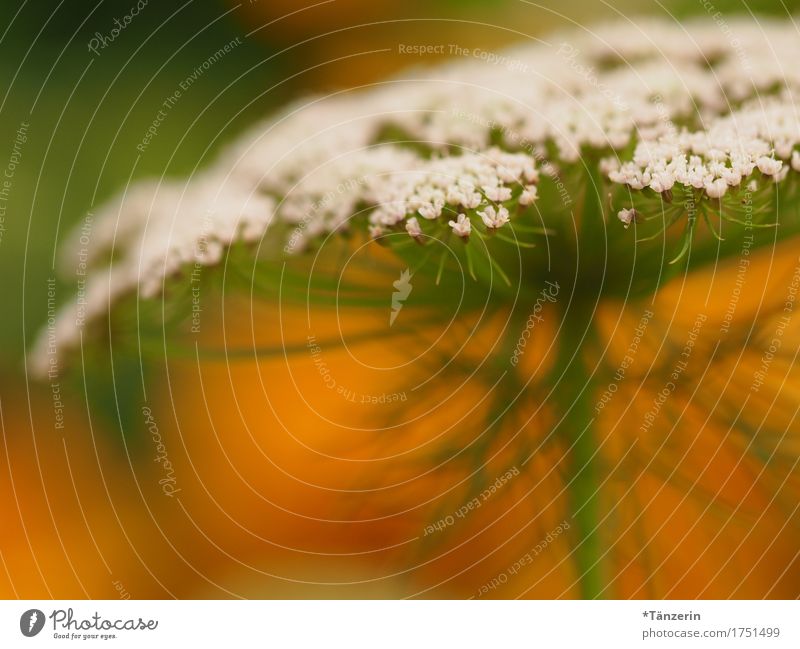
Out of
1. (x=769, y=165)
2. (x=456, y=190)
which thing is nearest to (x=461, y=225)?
(x=456, y=190)

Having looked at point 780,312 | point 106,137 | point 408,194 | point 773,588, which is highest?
point 106,137

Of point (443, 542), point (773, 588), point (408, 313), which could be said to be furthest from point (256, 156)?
point (773, 588)

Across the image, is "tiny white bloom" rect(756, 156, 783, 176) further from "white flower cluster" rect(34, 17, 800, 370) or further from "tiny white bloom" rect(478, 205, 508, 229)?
"tiny white bloom" rect(478, 205, 508, 229)

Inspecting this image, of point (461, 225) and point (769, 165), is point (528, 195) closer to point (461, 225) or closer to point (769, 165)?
point (461, 225)

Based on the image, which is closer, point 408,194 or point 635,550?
point 408,194

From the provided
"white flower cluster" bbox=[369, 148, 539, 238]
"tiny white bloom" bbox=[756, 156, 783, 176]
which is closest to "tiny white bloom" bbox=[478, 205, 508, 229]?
"white flower cluster" bbox=[369, 148, 539, 238]

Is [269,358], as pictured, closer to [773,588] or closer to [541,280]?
[541,280]
